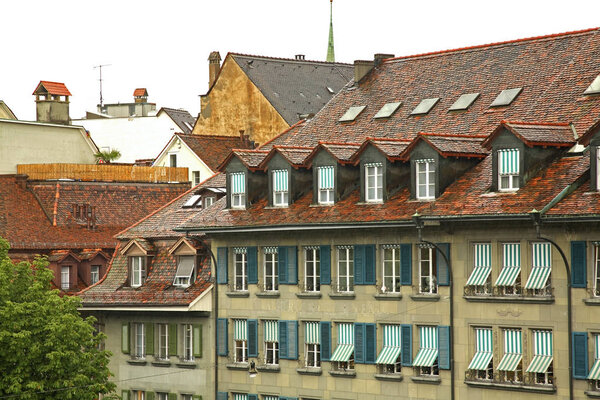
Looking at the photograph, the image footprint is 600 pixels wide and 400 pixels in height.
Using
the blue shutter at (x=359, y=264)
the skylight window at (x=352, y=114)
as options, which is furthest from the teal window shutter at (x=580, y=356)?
the skylight window at (x=352, y=114)

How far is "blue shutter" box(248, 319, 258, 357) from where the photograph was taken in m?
72.2

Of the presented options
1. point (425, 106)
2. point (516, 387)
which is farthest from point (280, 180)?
point (516, 387)

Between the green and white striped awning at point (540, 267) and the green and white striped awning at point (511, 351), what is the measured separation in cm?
208

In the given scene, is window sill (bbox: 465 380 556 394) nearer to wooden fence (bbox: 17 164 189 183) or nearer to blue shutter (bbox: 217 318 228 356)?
blue shutter (bbox: 217 318 228 356)

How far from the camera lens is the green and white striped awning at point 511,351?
194 feet

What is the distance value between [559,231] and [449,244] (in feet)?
18.5

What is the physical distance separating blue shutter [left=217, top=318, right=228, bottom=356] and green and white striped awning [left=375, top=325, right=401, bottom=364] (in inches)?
407

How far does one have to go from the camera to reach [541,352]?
5850 cm

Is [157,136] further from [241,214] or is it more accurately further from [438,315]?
[438,315]

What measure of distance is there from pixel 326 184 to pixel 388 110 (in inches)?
251

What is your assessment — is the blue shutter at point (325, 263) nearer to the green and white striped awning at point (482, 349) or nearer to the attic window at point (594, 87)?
the green and white striped awning at point (482, 349)

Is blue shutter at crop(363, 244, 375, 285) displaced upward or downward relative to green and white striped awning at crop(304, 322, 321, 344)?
upward

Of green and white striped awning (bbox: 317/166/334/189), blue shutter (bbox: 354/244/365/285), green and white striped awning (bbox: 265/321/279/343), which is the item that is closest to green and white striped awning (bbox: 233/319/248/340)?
green and white striped awning (bbox: 265/321/279/343)

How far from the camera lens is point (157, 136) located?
500 feet
